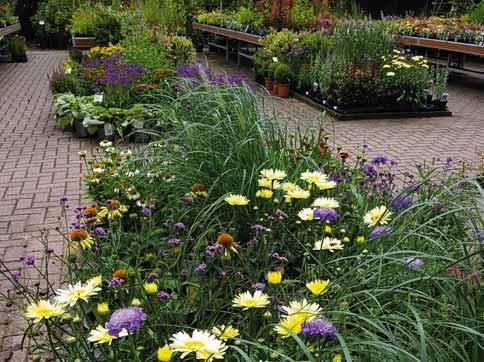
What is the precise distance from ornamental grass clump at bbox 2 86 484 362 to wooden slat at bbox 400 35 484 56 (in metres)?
7.70

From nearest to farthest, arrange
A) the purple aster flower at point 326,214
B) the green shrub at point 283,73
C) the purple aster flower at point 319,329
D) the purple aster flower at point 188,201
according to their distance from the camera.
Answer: the purple aster flower at point 319,329
the purple aster flower at point 326,214
the purple aster flower at point 188,201
the green shrub at point 283,73

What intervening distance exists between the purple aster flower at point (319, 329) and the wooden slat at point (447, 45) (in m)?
9.82

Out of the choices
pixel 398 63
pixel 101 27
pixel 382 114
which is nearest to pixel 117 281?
pixel 382 114

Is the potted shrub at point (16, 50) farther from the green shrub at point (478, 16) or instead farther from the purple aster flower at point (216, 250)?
the purple aster flower at point (216, 250)

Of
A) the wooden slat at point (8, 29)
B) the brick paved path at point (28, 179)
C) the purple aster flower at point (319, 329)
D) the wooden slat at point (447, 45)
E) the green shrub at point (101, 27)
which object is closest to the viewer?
the purple aster flower at point (319, 329)

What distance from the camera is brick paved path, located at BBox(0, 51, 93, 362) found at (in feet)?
11.9

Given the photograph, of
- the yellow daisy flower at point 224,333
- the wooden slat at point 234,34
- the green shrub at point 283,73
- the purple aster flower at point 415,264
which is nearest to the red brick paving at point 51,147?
the green shrub at point 283,73

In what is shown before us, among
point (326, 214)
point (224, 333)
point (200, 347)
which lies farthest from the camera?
point (326, 214)

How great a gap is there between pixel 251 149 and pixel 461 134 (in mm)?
5157

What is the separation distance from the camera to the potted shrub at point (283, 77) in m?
9.93

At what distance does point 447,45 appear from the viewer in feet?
36.3

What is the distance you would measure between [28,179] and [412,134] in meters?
4.80

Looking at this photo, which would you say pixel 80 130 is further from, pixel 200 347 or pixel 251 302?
pixel 200 347

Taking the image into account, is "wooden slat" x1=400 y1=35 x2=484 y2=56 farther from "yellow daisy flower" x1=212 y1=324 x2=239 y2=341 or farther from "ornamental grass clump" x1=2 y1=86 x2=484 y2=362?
"yellow daisy flower" x1=212 y1=324 x2=239 y2=341
